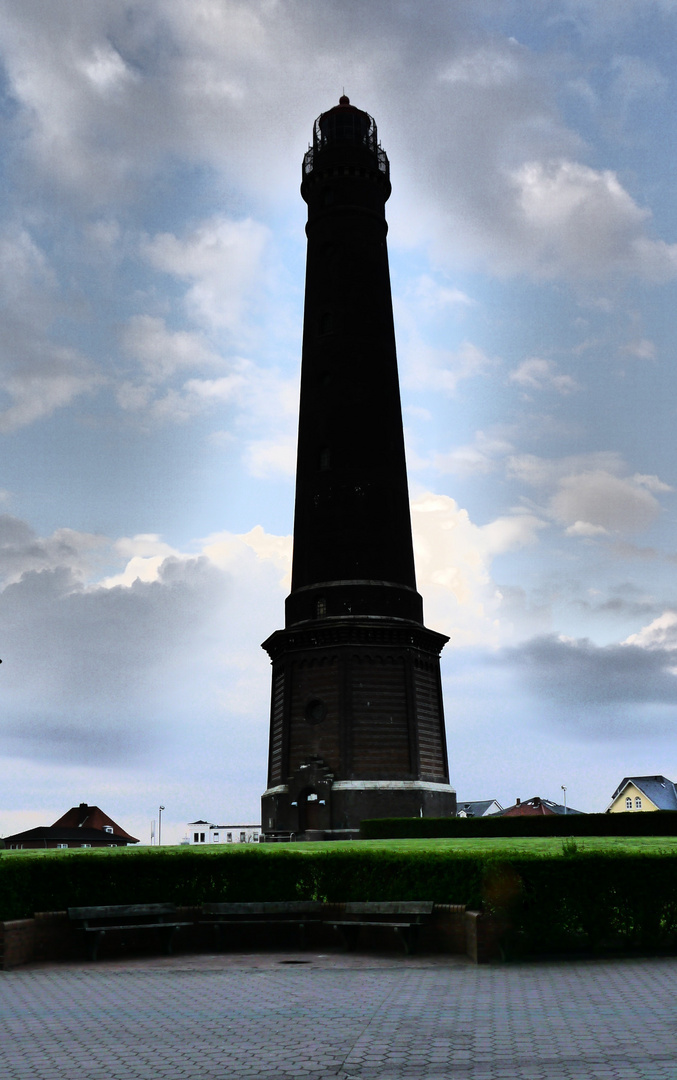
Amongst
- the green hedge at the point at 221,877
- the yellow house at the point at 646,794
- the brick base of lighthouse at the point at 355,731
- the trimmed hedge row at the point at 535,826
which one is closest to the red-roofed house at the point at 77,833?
the yellow house at the point at 646,794

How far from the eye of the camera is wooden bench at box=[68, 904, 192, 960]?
56.0 ft

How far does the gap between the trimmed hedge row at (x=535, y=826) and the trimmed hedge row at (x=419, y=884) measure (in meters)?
20.0

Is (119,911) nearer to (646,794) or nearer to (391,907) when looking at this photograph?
(391,907)

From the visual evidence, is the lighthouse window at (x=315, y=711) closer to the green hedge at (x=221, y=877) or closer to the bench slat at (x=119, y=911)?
the green hedge at (x=221, y=877)

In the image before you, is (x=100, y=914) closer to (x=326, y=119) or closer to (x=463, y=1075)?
(x=463, y=1075)

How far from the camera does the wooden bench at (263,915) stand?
18.0m

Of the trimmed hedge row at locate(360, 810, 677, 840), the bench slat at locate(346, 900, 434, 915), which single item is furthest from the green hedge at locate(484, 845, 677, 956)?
the trimmed hedge row at locate(360, 810, 677, 840)

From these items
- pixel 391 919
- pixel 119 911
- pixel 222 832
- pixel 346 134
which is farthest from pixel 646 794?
pixel 119 911

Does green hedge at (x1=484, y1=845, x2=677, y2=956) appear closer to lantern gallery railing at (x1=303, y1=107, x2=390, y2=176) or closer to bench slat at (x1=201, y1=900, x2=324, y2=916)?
bench slat at (x1=201, y1=900, x2=324, y2=916)

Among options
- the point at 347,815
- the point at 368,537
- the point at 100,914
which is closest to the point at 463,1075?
the point at 100,914

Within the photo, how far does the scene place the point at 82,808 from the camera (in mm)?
107562

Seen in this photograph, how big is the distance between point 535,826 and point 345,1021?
94.4 feet

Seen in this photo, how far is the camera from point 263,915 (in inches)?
724

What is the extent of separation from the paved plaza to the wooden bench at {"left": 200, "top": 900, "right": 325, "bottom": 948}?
79.6 inches
